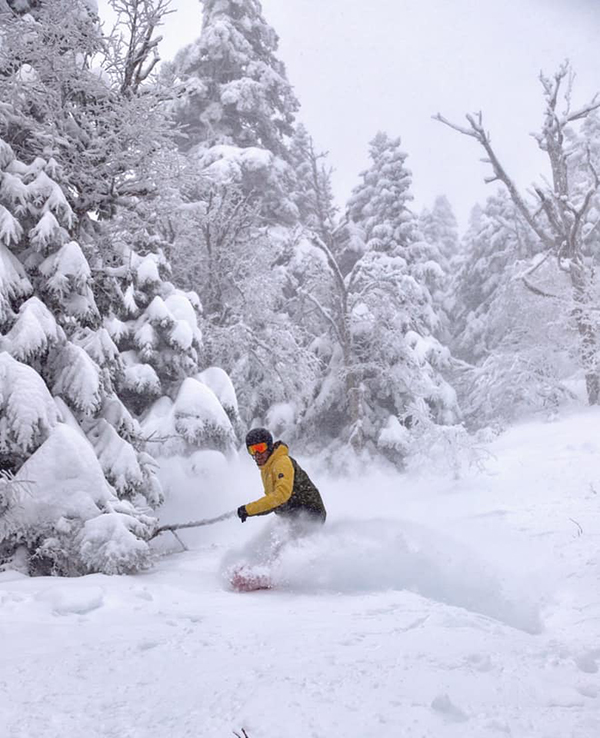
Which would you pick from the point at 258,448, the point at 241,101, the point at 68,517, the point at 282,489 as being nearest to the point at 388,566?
the point at 282,489

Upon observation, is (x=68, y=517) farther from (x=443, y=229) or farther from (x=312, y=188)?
(x=443, y=229)

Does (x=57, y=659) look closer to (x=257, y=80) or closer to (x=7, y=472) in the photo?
(x=7, y=472)

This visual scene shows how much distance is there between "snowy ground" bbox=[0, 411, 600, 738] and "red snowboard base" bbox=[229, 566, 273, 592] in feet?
0.51

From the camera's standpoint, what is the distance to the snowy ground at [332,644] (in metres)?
2.65

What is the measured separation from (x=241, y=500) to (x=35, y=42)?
29.7ft

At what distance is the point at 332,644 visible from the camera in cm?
361

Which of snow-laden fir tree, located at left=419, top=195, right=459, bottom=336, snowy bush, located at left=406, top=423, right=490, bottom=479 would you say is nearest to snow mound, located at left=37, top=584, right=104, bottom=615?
snowy bush, located at left=406, top=423, right=490, bottom=479

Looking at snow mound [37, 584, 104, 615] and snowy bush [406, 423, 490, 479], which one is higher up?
snow mound [37, 584, 104, 615]

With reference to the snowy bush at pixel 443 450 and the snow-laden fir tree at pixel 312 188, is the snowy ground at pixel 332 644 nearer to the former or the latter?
the snowy bush at pixel 443 450

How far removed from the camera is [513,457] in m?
14.3

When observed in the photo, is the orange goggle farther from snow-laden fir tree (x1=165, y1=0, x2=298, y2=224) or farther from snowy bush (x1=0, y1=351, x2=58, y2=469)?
snow-laden fir tree (x1=165, y1=0, x2=298, y2=224)

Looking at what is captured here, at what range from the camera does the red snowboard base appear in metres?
5.68

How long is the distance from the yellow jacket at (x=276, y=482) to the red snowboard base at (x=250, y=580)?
2.09 feet

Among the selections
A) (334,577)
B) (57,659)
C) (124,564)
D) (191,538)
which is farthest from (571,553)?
(191,538)
